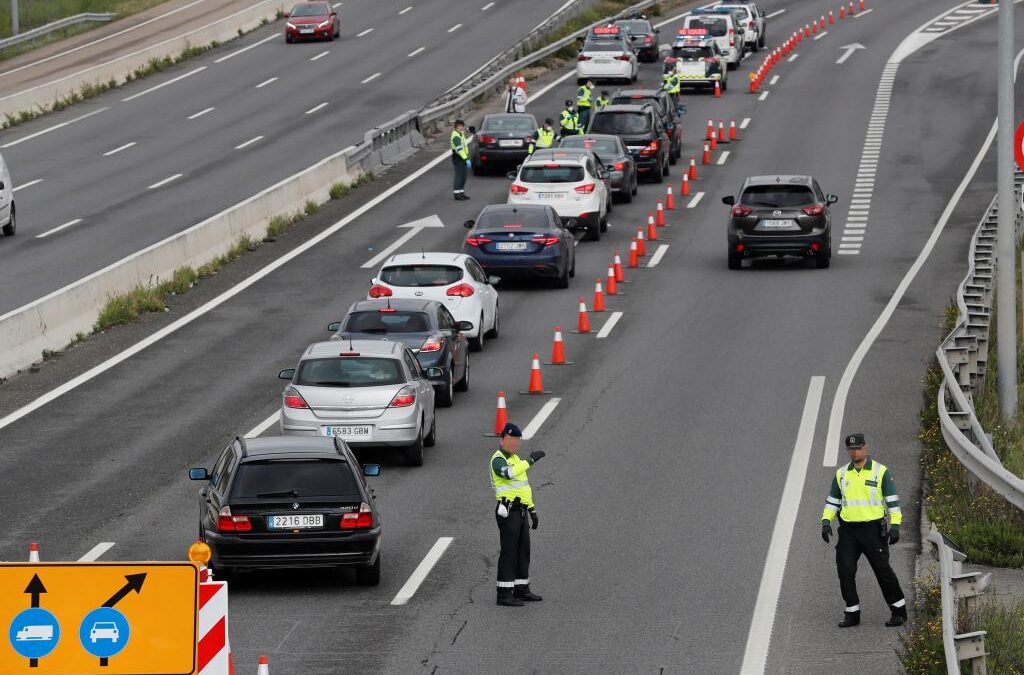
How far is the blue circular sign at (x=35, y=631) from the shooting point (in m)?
8.91

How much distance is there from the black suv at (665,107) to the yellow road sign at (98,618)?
39489 millimetres

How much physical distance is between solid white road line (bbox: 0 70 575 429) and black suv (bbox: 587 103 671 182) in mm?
4781

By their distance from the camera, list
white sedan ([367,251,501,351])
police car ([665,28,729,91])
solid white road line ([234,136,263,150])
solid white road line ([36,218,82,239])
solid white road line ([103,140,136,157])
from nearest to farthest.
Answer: white sedan ([367,251,501,351])
solid white road line ([36,218,82,239])
solid white road line ([103,140,136,157])
solid white road line ([234,136,263,150])
police car ([665,28,729,91])

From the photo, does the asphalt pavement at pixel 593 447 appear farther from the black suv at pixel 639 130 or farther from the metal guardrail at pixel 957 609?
the metal guardrail at pixel 957 609

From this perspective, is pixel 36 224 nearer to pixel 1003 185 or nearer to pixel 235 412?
pixel 235 412

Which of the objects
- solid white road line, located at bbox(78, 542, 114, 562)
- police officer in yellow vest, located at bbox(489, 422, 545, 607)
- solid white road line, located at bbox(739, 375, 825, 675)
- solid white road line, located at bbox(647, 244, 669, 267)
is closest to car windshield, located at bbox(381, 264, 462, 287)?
solid white road line, located at bbox(739, 375, 825, 675)

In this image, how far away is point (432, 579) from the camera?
16.7 m

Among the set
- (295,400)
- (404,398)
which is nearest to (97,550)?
(295,400)

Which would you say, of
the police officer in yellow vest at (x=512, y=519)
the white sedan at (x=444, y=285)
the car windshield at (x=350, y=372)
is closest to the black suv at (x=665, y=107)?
the white sedan at (x=444, y=285)

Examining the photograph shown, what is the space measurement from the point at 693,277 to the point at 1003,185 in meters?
13.7

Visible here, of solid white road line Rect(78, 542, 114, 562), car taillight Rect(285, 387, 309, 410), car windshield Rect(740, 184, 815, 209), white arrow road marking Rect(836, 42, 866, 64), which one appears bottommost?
white arrow road marking Rect(836, 42, 866, 64)

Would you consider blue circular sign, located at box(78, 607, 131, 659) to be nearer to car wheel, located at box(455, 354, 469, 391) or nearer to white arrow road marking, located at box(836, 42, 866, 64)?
car wheel, located at box(455, 354, 469, 391)

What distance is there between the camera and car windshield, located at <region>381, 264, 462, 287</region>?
93.4ft

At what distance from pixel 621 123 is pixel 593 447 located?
24.3 meters
